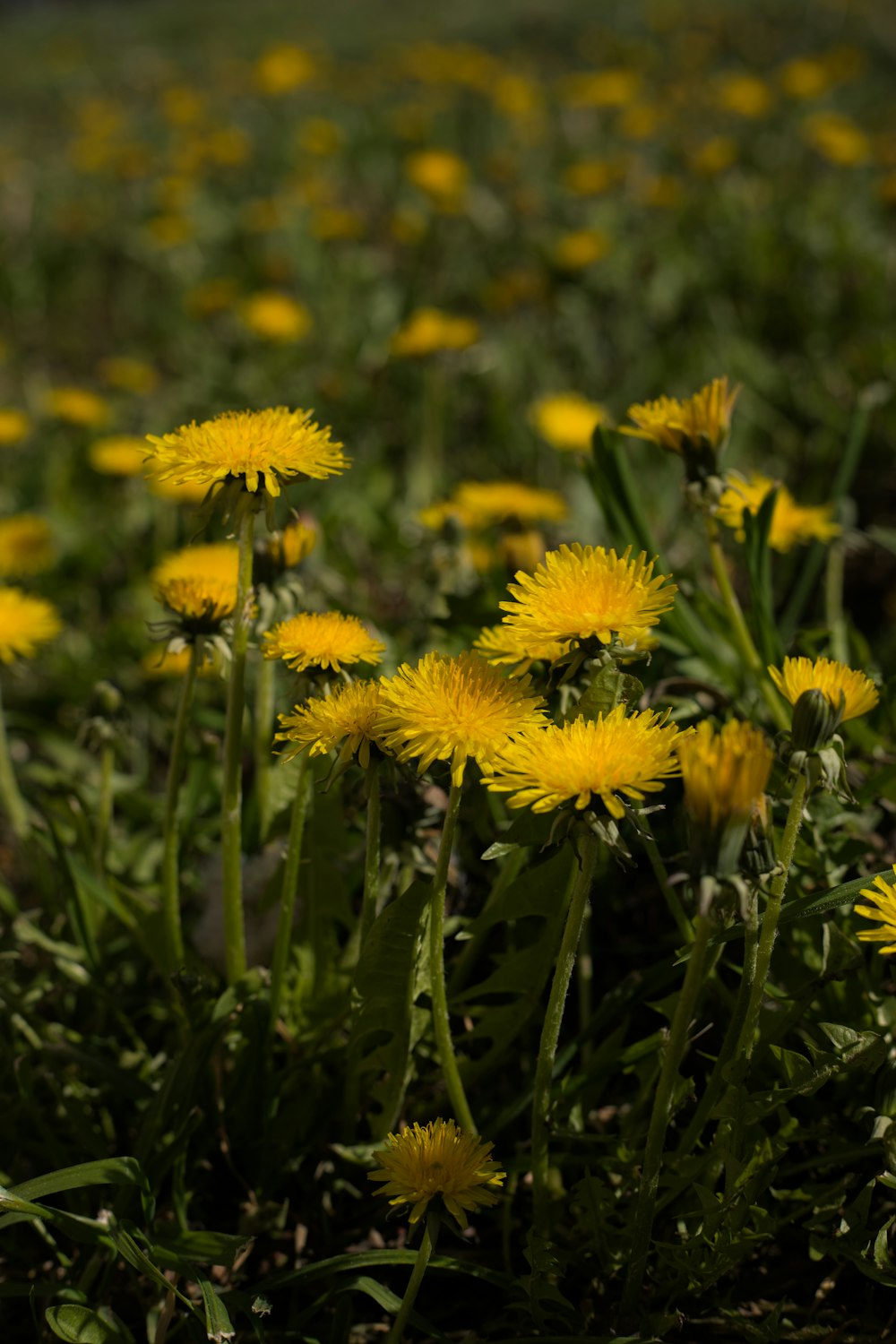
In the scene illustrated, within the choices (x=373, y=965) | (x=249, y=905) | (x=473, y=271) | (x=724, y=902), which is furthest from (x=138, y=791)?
(x=473, y=271)

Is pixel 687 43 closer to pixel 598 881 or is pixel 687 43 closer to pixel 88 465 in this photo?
pixel 88 465

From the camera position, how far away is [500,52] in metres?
9.84

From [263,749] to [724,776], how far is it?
102 centimetres

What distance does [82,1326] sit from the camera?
4.64 ft

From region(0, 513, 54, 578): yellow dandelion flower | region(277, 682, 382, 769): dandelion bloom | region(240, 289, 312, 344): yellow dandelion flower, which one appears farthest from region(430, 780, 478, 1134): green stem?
region(240, 289, 312, 344): yellow dandelion flower

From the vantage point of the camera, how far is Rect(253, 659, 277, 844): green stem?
1.91m

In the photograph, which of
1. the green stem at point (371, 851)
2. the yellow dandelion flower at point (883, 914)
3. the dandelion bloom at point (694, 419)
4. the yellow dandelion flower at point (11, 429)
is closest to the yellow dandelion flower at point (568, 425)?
the dandelion bloom at point (694, 419)

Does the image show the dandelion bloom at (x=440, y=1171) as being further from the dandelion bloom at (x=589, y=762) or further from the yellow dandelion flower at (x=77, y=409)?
the yellow dandelion flower at (x=77, y=409)

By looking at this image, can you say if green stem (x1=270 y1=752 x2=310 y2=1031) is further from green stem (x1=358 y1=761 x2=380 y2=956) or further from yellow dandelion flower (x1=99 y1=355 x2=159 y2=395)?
yellow dandelion flower (x1=99 y1=355 x2=159 y2=395)

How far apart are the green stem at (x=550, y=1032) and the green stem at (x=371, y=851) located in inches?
9.6

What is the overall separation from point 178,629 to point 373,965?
518mm

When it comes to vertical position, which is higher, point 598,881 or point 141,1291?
point 598,881

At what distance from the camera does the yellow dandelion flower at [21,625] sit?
2.14 m

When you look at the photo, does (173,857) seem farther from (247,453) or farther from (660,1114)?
(660,1114)
